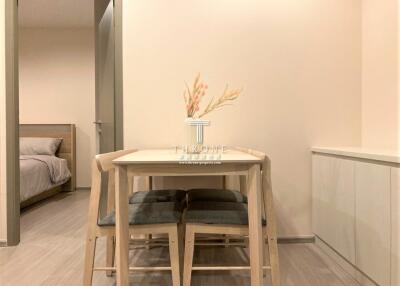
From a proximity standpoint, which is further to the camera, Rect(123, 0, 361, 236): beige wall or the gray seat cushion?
Rect(123, 0, 361, 236): beige wall

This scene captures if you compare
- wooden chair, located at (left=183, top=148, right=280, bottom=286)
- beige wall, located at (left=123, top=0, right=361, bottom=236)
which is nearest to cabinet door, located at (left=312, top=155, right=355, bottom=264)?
beige wall, located at (left=123, top=0, right=361, bottom=236)

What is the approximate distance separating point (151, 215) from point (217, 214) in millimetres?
331

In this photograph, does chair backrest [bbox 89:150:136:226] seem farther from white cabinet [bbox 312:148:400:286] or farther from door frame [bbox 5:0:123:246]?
white cabinet [bbox 312:148:400:286]

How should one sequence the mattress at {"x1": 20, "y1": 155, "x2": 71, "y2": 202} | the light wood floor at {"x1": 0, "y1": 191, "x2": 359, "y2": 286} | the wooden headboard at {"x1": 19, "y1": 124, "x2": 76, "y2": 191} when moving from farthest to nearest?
the wooden headboard at {"x1": 19, "y1": 124, "x2": 76, "y2": 191} → the mattress at {"x1": 20, "y1": 155, "x2": 71, "y2": 202} → the light wood floor at {"x1": 0, "y1": 191, "x2": 359, "y2": 286}

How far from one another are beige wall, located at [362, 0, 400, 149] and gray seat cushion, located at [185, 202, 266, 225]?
1146mm

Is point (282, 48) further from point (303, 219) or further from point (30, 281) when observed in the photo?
point (30, 281)

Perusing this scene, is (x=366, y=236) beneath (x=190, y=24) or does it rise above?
beneath

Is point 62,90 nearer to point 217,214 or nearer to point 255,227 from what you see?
point 217,214

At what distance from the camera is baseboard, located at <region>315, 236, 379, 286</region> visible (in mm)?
1934

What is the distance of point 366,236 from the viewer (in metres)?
1.88

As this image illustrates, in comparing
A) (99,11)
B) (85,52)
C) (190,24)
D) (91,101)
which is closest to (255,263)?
(190,24)

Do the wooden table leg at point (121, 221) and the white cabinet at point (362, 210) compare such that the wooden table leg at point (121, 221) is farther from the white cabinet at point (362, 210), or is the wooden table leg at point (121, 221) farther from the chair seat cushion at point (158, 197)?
the white cabinet at point (362, 210)

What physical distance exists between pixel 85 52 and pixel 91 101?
78 centimetres

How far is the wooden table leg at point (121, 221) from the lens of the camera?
159cm
